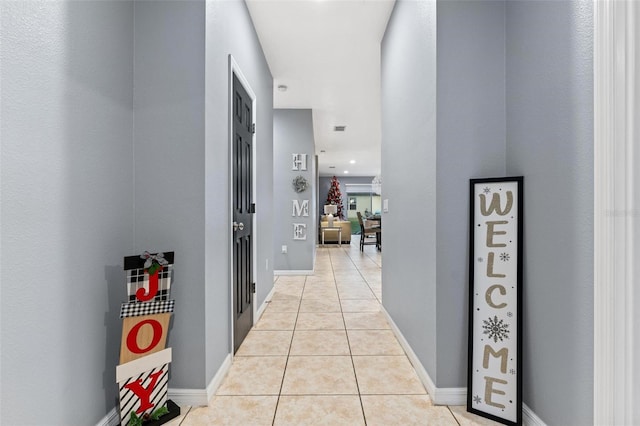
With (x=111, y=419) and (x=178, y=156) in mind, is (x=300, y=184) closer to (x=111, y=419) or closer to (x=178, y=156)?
(x=178, y=156)

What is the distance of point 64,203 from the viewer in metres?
1.26

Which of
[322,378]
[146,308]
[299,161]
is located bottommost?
[322,378]

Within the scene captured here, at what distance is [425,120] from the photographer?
187 centimetres

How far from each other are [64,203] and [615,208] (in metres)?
2.00

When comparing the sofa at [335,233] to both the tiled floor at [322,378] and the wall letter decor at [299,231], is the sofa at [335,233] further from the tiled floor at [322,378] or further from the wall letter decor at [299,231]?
the tiled floor at [322,378]

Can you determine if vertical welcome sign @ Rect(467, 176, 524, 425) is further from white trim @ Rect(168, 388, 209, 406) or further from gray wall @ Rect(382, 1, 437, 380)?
white trim @ Rect(168, 388, 209, 406)

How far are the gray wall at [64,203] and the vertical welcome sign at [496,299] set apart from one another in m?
1.80

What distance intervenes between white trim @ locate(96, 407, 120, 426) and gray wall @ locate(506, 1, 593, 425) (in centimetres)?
197

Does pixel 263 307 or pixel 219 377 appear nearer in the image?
pixel 219 377

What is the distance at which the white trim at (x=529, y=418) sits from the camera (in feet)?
4.72

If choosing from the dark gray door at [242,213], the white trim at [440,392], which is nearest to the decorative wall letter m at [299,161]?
the dark gray door at [242,213]

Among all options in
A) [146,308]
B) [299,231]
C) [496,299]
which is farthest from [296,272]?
[496,299]

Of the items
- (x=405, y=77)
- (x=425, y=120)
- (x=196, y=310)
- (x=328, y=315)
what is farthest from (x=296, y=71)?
(x=196, y=310)

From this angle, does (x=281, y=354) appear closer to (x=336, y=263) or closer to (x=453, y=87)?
(x=453, y=87)
